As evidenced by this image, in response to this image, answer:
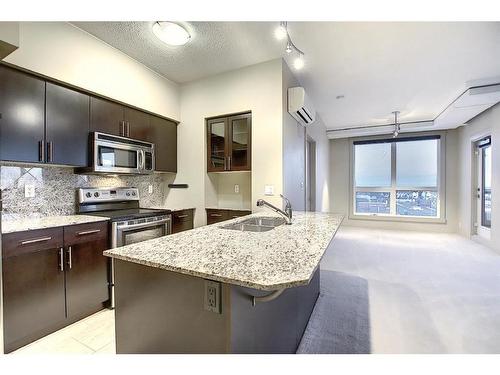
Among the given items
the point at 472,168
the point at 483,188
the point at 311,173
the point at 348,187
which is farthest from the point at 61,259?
the point at 472,168

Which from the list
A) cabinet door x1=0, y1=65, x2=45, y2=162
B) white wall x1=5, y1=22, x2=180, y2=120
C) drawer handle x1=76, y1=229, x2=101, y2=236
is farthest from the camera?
drawer handle x1=76, y1=229, x2=101, y2=236

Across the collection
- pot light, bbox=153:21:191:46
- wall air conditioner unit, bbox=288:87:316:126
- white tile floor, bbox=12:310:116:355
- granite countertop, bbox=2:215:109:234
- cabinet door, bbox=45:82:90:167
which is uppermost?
pot light, bbox=153:21:191:46

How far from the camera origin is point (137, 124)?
286 cm

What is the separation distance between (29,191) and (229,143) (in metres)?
2.09

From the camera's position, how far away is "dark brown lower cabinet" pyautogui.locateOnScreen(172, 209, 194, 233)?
9.89 ft

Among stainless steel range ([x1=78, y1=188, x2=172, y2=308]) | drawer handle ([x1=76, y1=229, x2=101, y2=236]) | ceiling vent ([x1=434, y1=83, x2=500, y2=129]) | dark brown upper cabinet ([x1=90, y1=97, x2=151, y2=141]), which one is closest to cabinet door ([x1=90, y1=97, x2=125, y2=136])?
dark brown upper cabinet ([x1=90, y1=97, x2=151, y2=141])

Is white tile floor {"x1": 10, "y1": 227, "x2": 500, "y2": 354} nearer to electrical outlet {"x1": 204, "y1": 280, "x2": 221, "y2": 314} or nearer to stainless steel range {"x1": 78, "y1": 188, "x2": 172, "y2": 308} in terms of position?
stainless steel range {"x1": 78, "y1": 188, "x2": 172, "y2": 308}

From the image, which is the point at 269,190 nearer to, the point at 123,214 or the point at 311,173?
the point at 123,214

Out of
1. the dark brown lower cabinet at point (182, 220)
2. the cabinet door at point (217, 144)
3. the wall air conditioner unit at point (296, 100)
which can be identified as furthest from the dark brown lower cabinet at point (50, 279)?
the wall air conditioner unit at point (296, 100)

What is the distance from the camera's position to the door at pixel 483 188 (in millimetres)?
4426

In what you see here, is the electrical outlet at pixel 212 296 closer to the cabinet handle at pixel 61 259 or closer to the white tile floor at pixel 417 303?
the white tile floor at pixel 417 303

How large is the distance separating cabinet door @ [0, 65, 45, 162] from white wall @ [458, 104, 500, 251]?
6.11 metres
